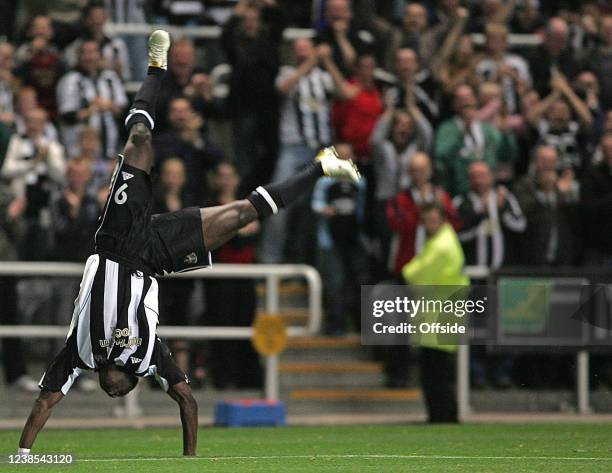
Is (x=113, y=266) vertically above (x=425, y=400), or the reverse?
(x=113, y=266)

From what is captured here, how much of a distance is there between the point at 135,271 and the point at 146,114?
1286 millimetres

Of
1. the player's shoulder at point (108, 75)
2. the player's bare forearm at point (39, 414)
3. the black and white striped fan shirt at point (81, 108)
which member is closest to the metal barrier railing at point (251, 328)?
the black and white striped fan shirt at point (81, 108)

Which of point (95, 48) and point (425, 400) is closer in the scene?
point (425, 400)

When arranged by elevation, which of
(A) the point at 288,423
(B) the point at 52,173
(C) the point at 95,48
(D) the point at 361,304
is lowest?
(A) the point at 288,423

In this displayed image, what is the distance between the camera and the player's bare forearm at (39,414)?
1223 centimetres

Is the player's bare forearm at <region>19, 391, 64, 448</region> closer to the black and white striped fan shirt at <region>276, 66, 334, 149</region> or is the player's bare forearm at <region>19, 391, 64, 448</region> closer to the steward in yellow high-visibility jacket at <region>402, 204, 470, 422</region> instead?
the steward in yellow high-visibility jacket at <region>402, 204, 470, 422</region>

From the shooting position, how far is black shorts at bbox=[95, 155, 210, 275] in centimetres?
1242

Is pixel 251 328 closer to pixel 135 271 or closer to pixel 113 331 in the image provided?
pixel 135 271

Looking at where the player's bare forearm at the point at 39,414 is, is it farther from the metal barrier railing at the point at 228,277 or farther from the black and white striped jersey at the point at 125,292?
the metal barrier railing at the point at 228,277

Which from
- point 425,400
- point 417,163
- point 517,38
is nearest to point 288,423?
point 425,400

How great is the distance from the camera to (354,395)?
18750mm

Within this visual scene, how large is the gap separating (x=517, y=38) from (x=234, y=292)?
260 inches

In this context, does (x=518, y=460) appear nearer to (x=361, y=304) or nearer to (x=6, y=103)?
(x=361, y=304)

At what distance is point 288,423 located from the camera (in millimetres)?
17938
